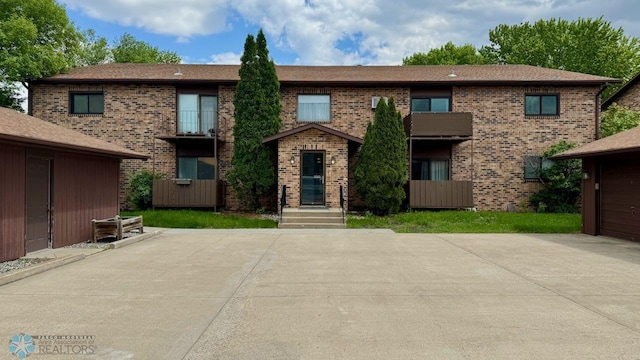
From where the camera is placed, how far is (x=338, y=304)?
500 centimetres

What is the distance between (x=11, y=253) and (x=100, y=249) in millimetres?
1729

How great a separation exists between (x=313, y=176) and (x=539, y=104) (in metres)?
11.4

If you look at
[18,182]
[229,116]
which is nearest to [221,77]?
[229,116]

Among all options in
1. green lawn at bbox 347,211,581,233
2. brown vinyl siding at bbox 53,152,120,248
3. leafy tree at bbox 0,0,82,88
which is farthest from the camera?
leafy tree at bbox 0,0,82,88

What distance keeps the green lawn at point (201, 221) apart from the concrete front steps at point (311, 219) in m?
0.54

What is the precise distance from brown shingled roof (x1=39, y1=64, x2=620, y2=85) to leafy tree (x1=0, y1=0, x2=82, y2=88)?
668 millimetres

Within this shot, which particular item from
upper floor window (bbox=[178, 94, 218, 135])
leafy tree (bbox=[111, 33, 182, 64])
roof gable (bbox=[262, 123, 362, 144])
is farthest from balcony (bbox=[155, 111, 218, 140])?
leafy tree (bbox=[111, 33, 182, 64])

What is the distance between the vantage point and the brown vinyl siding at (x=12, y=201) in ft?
23.9

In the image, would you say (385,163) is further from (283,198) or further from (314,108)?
(314,108)

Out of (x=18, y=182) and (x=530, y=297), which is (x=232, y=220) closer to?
(x=18, y=182)

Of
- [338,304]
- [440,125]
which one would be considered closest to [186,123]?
[440,125]

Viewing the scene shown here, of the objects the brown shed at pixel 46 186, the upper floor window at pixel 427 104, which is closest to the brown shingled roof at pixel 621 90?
the upper floor window at pixel 427 104

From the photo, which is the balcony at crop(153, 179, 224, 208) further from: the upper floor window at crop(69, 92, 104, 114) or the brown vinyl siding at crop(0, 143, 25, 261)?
the brown vinyl siding at crop(0, 143, 25, 261)

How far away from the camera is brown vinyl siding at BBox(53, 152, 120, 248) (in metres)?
9.10
